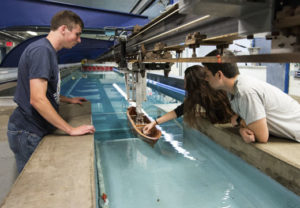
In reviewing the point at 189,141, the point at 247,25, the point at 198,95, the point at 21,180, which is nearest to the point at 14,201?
the point at 21,180

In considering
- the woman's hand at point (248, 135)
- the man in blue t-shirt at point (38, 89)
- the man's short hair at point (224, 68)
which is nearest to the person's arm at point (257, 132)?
the woman's hand at point (248, 135)

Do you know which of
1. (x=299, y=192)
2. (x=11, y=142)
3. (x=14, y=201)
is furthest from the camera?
(x=299, y=192)

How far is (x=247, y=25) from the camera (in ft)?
2.02

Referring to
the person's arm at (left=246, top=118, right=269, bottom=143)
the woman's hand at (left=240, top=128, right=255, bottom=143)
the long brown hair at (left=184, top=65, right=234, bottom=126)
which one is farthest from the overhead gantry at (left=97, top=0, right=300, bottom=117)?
the woman's hand at (left=240, top=128, right=255, bottom=143)

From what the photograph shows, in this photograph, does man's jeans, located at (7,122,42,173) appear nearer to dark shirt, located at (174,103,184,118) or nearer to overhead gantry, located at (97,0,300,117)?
overhead gantry, located at (97,0,300,117)

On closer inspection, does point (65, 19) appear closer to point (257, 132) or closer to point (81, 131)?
point (81, 131)

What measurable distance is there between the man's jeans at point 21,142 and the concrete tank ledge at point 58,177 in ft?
0.22

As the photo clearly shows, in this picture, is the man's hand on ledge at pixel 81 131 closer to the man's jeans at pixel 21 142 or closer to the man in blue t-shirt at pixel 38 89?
the man in blue t-shirt at pixel 38 89

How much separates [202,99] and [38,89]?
149cm

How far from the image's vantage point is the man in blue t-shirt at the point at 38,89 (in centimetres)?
135

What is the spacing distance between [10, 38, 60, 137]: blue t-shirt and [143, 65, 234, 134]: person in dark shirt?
118 centimetres

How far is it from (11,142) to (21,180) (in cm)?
50

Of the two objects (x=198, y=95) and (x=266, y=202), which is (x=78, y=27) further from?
(x=266, y=202)

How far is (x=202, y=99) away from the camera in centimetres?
225
